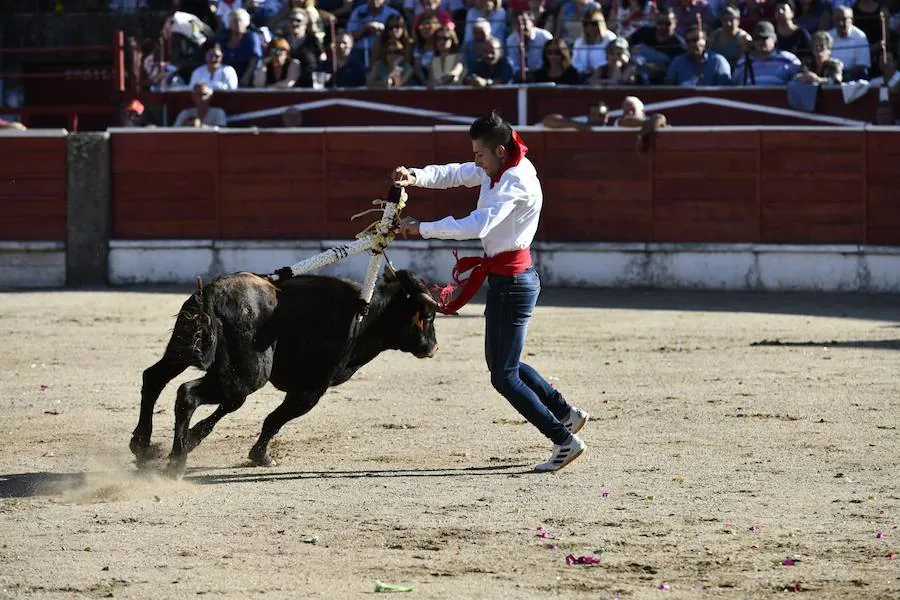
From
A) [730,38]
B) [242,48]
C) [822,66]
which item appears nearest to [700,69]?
[730,38]

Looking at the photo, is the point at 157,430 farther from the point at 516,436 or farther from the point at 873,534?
the point at 873,534

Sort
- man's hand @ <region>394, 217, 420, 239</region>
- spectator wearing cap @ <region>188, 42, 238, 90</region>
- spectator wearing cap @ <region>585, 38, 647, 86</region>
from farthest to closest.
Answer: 1. spectator wearing cap @ <region>188, 42, 238, 90</region>
2. spectator wearing cap @ <region>585, 38, 647, 86</region>
3. man's hand @ <region>394, 217, 420, 239</region>

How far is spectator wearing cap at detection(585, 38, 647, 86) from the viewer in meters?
12.3

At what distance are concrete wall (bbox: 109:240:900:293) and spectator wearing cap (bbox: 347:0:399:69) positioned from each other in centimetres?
183

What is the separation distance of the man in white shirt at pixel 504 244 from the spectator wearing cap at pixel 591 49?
7.15 m

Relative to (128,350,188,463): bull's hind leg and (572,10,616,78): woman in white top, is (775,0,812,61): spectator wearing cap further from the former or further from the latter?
(128,350,188,463): bull's hind leg

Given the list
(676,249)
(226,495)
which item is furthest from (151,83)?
(226,495)

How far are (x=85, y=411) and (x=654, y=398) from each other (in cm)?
267

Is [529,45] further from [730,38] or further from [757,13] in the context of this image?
[757,13]

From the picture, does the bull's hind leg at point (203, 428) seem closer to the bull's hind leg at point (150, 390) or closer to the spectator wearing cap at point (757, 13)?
the bull's hind leg at point (150, 390)

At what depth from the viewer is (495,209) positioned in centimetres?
525

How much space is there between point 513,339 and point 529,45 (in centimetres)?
766

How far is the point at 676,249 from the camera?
1231 cm

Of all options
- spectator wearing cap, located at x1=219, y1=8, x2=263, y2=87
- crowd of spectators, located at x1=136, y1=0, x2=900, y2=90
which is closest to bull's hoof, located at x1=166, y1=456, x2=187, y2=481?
crowd of spectators, located at x1=136, y1=0, x2=900, y2=90
